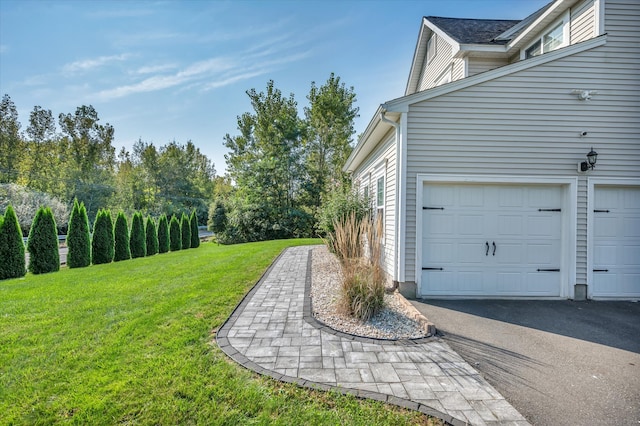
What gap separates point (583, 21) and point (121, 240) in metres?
13.5

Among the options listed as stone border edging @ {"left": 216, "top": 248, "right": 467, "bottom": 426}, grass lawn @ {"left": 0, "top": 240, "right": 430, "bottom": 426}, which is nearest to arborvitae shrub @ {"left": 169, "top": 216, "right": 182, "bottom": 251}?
grass lawn @ {"left": 0, "top": 240, "right": 430, "bottom": 426}

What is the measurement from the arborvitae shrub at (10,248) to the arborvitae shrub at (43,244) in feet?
0.96

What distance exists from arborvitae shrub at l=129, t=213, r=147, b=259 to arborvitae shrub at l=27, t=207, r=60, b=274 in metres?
3.41

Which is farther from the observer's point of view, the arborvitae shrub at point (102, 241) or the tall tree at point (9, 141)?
the tall tree at point (9, 141)

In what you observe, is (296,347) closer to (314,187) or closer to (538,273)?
(538,273)

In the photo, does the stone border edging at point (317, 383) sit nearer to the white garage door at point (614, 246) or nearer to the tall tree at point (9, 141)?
the white garage door at point (614, 246)

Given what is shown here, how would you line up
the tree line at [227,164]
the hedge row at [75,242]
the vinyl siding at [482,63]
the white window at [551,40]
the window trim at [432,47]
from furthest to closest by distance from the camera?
the tree line at [227,164] → the window trim at [432,47] → the vinyl siding at [482,63] → the hedge row at [75,242] → the white window at [551,40]

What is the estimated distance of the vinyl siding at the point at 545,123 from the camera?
15.3ft

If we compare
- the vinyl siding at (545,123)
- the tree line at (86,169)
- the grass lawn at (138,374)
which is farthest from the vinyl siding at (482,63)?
the tree line at (86,169)

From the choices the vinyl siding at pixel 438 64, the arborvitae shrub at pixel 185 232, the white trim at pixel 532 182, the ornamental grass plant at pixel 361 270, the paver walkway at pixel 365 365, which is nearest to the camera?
the paver walkway at pixel 365 365

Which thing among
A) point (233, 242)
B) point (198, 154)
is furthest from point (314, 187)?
point (198, 154)

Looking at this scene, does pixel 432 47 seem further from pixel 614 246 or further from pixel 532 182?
pixel 614 246

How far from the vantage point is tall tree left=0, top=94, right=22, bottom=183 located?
2169cm

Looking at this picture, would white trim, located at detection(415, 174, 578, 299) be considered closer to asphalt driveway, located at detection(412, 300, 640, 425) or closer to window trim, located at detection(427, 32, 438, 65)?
asphalt driveway, located at detection(412, 300, 640, 425)
